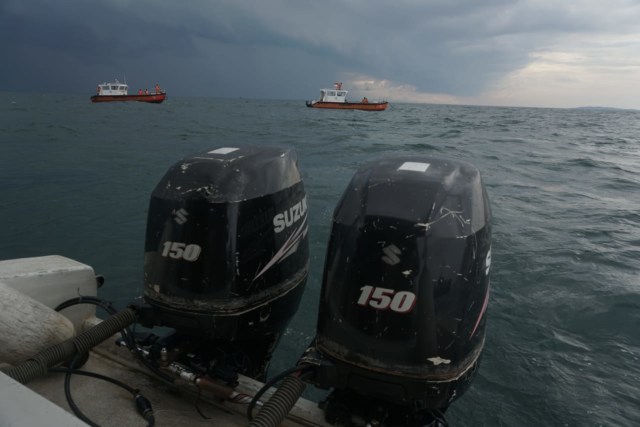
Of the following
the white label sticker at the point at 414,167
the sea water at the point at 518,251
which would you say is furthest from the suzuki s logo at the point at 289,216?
the sea water at the point at 518,251

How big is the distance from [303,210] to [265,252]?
44 cm

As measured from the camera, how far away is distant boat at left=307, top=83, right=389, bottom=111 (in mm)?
45312

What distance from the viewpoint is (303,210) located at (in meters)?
2.45

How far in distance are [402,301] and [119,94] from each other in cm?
5478

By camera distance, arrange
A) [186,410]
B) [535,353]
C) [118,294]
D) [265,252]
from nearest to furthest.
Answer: [186,410]
[265,252]
[535,353]
[118,294]

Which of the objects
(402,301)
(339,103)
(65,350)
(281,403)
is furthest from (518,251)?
(339,103)

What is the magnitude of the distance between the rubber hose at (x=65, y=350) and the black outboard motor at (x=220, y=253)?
144mm

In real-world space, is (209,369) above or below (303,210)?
below

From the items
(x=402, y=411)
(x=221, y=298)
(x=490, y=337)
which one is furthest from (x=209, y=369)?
(x=490, y=337)

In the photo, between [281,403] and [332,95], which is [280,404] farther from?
[332,95]

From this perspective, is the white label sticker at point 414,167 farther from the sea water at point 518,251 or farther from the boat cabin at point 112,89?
the boat cabin at point 112,89

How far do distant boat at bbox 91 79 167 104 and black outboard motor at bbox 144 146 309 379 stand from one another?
171ft

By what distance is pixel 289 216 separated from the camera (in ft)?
7.43

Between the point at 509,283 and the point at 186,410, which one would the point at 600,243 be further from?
the point at 186,410
